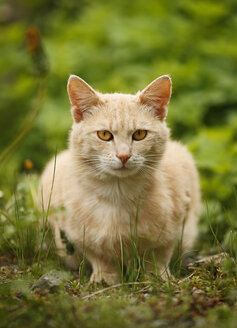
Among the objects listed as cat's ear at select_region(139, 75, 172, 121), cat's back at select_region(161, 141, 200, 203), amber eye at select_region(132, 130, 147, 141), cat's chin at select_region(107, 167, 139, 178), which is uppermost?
cat's ear at select_region(139, 75, 172, 121)

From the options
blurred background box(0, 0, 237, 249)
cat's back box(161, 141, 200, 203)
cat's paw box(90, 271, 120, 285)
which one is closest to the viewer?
cat's paw box(90, 271, 120, 285)

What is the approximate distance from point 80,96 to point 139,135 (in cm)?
49

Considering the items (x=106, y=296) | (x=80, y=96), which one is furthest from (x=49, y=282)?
(x=80, y=96)

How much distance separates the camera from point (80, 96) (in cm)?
295

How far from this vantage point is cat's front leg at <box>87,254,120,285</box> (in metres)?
2.92

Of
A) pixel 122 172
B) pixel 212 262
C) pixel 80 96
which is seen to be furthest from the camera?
pixel 80 96

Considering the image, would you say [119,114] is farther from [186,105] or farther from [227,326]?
[186,105]

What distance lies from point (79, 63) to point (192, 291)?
5.05 m

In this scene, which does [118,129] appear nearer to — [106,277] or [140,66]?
[106,277]

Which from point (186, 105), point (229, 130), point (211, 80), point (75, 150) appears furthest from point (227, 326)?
point (211, 80)

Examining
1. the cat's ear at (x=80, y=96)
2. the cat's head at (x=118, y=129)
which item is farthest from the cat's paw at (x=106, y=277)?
the cat's ear at (x=80, y=96)

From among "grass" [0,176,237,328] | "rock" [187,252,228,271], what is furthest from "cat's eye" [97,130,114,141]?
"rock" [187,252,228,271]

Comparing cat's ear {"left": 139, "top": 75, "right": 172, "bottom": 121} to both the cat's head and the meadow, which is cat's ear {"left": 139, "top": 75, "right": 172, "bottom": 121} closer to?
the cat's head

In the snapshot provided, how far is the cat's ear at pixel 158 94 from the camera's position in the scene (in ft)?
9.50
